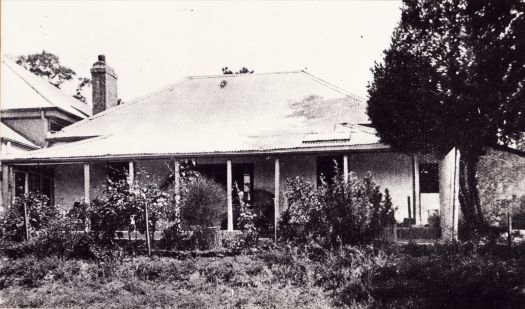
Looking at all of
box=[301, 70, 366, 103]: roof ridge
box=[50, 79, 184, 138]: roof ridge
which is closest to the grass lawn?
box=[301, 70, 366, 103]: roof ridge

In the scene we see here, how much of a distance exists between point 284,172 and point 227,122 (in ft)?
11.9

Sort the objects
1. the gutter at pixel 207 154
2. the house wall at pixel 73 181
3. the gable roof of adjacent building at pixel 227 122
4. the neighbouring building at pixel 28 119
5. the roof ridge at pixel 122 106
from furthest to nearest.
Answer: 1. the roof ridge at pixel 122 106
2. the neighbouring building at pixel 28 119
3. the house wall at pixel 73 181
4. the gable roof of adjacent building at pixel 227 122
5. the gutter at pixel 207 154

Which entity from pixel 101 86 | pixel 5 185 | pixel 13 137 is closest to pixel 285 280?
pixel 5 185

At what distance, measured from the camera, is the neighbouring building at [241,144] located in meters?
14.8

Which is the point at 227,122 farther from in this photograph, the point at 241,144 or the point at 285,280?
the point at 285,280

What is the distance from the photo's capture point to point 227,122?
18578mm

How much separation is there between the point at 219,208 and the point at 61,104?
1499 centimetres

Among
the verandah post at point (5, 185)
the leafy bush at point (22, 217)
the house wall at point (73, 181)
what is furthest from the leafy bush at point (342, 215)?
the verandah post at point (5, 185)

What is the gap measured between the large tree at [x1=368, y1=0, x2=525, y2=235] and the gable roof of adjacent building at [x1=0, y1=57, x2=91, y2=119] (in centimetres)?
1554

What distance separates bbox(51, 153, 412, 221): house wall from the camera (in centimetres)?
1527

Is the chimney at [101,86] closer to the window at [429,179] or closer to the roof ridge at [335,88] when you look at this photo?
the roof ridge at [335,88]

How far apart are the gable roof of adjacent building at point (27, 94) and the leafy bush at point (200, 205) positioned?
1300cm

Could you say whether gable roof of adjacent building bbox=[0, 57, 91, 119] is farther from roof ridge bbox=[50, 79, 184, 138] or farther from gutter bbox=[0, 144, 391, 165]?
gutter bbox=[0, 144, 391, 165]

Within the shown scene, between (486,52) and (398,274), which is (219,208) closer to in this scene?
(398,274)
